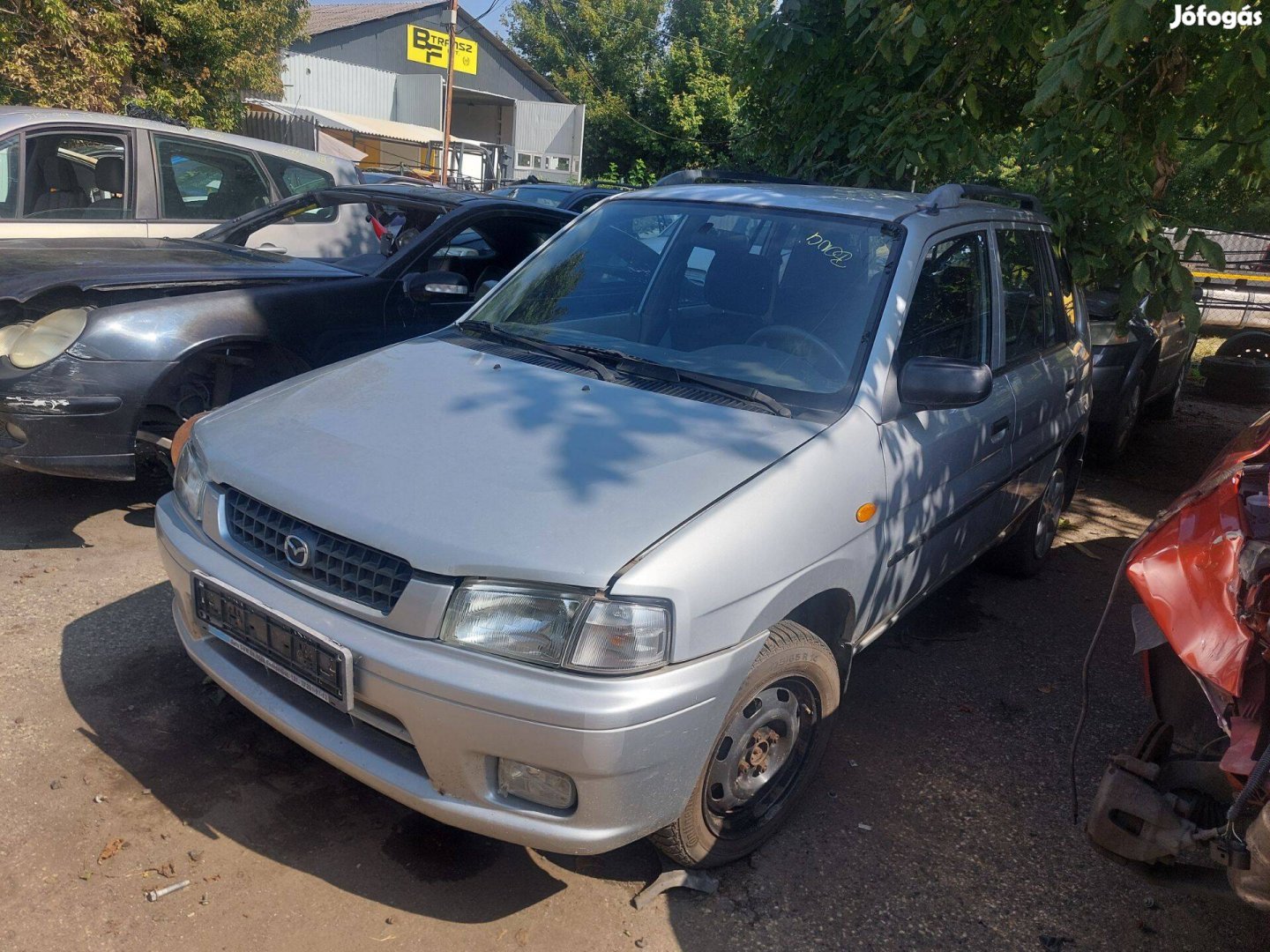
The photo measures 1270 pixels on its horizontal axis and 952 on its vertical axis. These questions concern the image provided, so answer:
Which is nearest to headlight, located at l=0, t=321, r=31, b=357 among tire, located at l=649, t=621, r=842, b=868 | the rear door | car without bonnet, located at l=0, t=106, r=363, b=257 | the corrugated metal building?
car without bonnet, located at l=0, t=106, r=363, b=257

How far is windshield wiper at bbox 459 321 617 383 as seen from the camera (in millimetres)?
3352

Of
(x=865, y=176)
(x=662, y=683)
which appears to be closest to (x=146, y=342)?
(x=662, y=683)

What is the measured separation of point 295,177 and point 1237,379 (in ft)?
31.9

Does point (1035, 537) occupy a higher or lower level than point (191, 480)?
lower

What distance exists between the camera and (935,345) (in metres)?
3.57

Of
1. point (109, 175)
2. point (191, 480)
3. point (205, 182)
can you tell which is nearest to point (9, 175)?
point (109, 175)

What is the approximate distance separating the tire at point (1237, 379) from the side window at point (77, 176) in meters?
10.7

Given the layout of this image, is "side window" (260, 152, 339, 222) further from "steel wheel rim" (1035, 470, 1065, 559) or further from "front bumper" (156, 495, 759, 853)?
"front bumper" (156, 495, 759, 853)

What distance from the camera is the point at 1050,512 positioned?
17.3 feet

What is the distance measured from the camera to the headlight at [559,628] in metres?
2.29

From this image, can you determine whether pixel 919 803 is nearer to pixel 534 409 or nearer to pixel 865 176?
pixel 534 409

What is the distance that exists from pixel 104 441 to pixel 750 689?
3096 mm

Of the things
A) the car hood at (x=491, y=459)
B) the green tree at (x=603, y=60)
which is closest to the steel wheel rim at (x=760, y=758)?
the car hood at (x=491, y=459)

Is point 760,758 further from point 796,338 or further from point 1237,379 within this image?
point 1237,379
